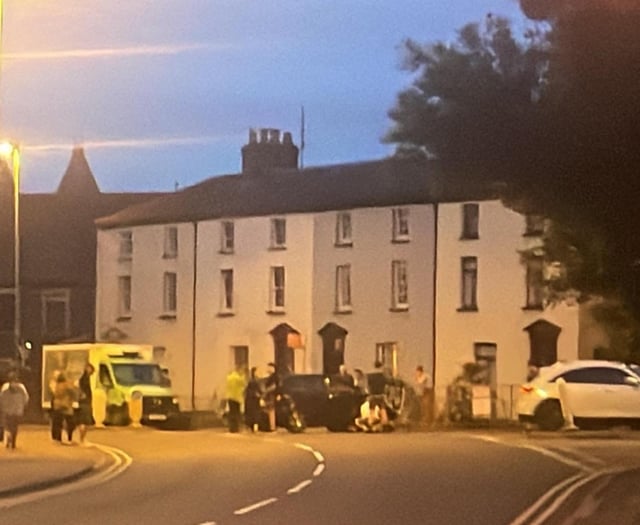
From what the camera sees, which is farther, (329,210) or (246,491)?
(329,210)

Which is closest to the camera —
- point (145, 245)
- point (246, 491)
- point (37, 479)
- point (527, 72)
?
point (527, 72)

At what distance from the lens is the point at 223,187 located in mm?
72750

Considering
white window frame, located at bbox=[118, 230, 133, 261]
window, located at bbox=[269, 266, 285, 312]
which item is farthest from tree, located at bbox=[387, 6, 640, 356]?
white window frame, located at bbox=[118, 230, 133, 261]

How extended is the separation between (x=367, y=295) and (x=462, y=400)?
51.6 feet

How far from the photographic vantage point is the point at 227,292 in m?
67.6

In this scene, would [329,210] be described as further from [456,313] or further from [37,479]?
[37,479]

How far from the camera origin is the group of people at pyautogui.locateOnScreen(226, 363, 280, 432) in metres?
41.0

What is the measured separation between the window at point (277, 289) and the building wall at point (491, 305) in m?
7.79

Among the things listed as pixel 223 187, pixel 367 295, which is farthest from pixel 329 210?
pixel 223 187

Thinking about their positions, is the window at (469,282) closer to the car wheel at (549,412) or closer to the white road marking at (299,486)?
the car wheel at (549,412)

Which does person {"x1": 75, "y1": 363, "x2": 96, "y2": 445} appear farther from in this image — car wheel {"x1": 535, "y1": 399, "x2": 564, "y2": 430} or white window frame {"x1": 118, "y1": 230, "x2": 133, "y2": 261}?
white window frame {"x1": 118, "y1": 230, "x2": 133, "y2": 261}

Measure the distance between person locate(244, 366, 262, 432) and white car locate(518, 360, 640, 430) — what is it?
657cm

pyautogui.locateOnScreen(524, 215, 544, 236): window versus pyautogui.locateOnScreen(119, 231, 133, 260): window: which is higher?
pyautogui.locateOnScreen(119, 231, 133, 260): window

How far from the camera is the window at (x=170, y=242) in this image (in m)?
70.4
